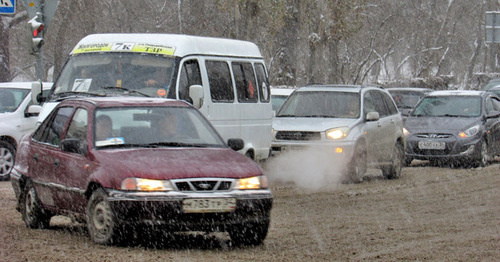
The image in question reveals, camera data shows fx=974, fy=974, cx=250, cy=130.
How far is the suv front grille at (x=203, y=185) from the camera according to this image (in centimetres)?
829

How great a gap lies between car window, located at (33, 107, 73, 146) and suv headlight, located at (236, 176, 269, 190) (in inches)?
84.2

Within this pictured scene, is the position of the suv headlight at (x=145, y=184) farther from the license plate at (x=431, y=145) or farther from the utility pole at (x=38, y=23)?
the license plate at (x=431, y=145)

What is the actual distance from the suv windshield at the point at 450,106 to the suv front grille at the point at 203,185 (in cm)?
1313

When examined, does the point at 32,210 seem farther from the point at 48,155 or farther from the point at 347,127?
the point at 347,127

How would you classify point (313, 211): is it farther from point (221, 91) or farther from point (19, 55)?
point (19, 55)

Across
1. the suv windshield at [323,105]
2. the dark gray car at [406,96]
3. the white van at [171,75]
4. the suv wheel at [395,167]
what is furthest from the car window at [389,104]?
the dark gray car at [406,96]

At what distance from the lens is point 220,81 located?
14.2 meters

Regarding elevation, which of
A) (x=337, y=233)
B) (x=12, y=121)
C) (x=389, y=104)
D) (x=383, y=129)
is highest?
(x=337, y=233)

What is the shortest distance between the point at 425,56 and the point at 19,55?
71.4 feet

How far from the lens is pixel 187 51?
44.0 ft

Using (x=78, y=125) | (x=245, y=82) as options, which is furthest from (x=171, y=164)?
(x=245, y=82)

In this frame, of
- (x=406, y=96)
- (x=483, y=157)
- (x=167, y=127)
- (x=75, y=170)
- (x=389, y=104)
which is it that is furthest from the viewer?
(x=406, y=96)

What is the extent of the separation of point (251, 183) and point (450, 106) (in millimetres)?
13280

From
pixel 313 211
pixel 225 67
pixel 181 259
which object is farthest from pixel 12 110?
pixel 181 259
